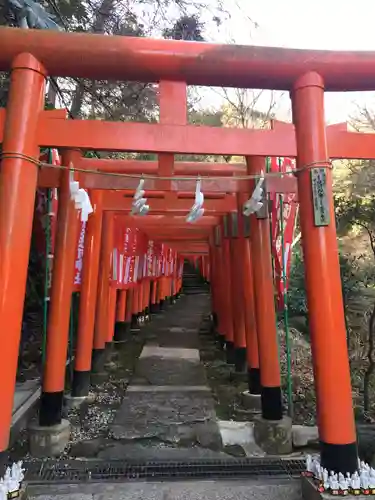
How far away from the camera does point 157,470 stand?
4652 mm

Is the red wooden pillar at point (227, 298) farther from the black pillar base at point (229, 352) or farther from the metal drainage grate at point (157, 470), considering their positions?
the metal drainage grate at point (157, 470)

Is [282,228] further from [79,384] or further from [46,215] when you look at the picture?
[79,384]

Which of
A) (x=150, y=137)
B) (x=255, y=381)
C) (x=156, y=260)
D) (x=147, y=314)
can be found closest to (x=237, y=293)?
(x=255, y=381)

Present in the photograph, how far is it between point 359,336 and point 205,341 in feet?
17.4

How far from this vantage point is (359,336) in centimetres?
1000

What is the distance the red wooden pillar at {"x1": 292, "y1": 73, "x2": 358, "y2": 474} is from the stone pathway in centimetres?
232

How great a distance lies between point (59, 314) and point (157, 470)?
231 centimetres

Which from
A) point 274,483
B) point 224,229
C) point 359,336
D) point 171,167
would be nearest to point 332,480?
point 274,483

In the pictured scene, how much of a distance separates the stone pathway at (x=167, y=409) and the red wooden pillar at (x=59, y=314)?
0.97 m

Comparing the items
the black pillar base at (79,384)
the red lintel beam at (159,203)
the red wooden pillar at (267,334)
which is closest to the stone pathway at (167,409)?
the black pillar base at (79,384)

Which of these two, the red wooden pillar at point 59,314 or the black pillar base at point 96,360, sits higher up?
the red wooden pillar at point 59,314

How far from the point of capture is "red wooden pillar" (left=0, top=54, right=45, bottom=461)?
327 centimetres

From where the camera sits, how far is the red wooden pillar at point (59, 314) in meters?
5.32

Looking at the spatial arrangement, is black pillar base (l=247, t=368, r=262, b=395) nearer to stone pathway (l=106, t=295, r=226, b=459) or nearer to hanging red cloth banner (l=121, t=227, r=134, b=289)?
stone pathway (l=106, t=295, r=226, b=459)
